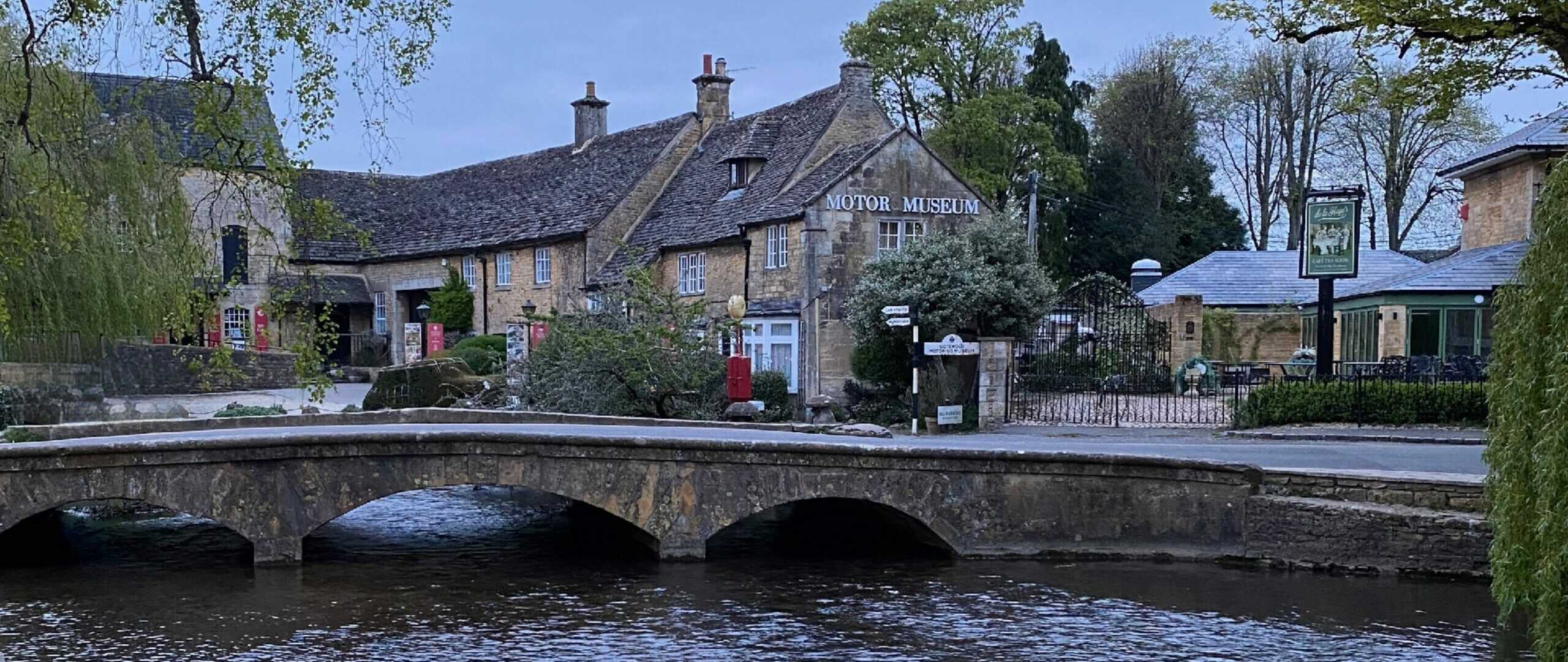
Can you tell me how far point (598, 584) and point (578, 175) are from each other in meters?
26.8

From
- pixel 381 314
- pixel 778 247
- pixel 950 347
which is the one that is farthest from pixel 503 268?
pixel 950 347

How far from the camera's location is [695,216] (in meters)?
35.2

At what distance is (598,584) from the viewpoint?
15828 millimetres

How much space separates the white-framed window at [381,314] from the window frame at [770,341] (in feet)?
58.3

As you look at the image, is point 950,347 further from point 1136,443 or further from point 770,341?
point 770,341

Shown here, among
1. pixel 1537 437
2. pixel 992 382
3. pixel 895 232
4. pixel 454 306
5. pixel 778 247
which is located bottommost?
pixel 992 382

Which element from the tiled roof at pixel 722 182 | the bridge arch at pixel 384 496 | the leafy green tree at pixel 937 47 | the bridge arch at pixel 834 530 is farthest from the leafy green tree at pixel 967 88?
the bridge arch at pixel 384 496

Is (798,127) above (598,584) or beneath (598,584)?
above

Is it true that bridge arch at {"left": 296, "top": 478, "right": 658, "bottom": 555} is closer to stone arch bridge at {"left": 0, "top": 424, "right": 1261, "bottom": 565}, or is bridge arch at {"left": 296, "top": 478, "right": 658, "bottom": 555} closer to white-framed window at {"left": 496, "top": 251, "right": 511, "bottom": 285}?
stone arch bridge at {"left": 0, "top": 424, "right": 1261, "bottom": 565}

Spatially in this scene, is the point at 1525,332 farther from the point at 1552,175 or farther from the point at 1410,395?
the point at 1410,395

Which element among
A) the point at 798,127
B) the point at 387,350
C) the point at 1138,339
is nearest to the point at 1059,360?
the point at 1138,339

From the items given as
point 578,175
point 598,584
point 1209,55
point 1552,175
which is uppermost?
point 1209,55

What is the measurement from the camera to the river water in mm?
12617

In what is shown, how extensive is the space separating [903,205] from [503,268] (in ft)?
49.3
